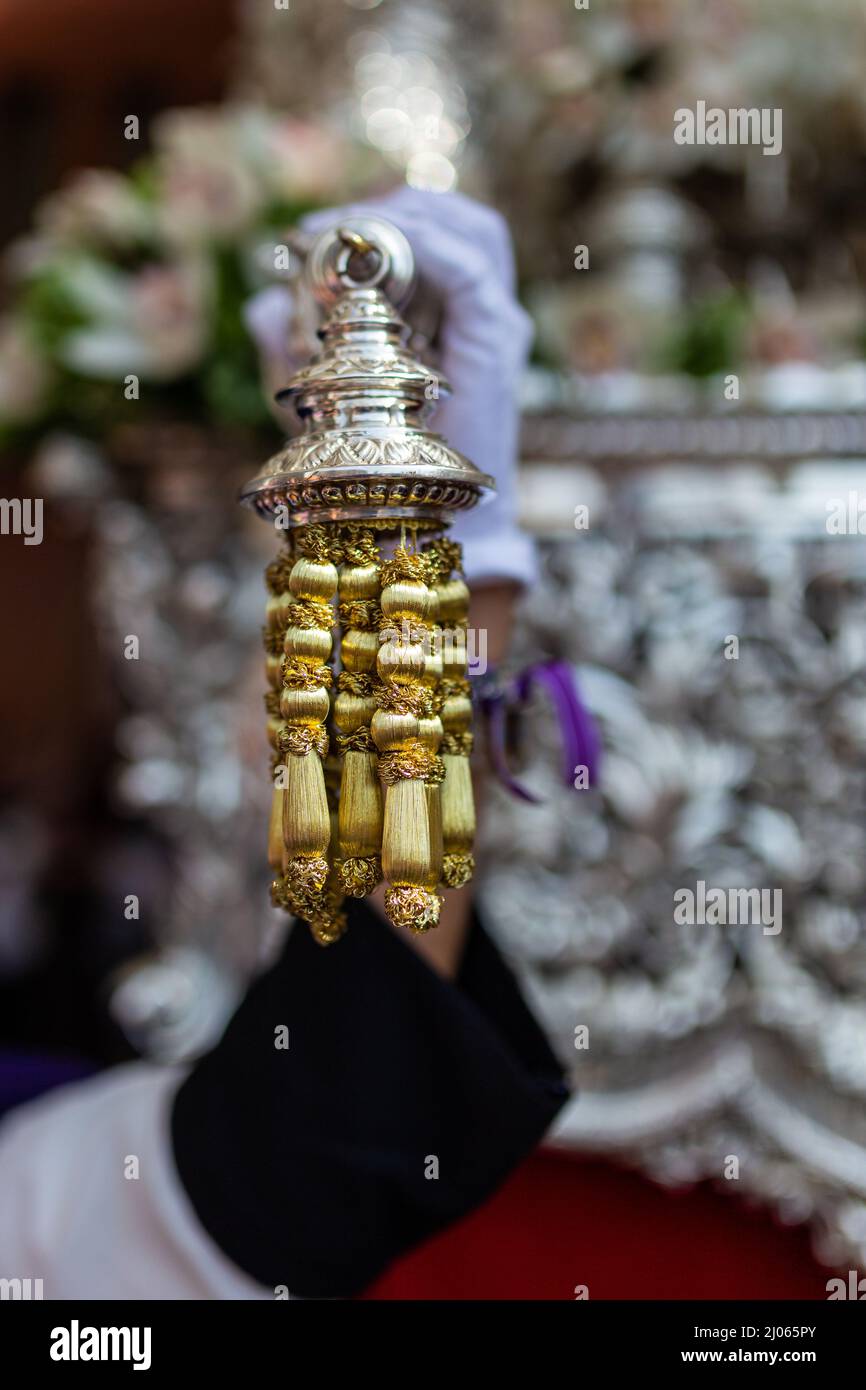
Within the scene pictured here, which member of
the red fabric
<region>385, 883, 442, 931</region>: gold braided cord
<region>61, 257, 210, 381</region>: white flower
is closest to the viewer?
<region>385, 883, 442, 931</region>: gold braided cord

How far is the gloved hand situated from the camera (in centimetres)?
60

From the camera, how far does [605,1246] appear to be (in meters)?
0.86

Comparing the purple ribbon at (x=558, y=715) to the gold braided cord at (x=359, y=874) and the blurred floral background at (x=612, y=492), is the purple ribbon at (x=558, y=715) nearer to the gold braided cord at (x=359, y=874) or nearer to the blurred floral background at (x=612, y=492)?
the blurred floral background at (x=612, y=492)

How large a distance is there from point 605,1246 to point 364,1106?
334 mm

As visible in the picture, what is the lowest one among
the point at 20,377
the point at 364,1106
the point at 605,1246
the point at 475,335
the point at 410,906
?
the point at 605,1246

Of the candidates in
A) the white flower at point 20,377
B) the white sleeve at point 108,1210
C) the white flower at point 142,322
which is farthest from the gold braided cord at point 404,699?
the white flower at point 20,377

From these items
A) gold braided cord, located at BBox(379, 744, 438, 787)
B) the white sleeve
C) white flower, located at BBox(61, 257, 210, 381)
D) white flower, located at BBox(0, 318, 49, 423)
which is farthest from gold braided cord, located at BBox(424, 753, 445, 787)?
white flower, located at BBox(0, 318, 49, 423)

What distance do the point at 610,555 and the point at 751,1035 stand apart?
0.36 meters

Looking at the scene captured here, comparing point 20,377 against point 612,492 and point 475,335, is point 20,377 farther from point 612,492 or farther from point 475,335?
point 475,335

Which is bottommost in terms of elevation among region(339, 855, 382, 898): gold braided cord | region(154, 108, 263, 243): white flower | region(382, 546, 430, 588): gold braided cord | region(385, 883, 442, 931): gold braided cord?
region(385, 883, 442, 931): gold braided cord

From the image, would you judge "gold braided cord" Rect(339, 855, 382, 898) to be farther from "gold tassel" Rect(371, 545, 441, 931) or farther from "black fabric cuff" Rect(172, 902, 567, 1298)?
"black fabric cuff" Rect(172, 902, 567, 1298)

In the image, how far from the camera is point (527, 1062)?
0.68 meters

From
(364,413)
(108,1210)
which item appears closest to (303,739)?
(364,413)
